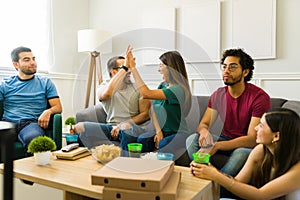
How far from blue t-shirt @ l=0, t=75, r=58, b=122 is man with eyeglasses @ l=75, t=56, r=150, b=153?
0.44m

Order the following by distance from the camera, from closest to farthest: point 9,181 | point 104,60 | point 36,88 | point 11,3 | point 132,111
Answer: point 9,181
point 132,111
point 36,88
point 11,3
point 104,60

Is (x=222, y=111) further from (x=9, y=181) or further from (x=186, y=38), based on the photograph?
(x=9, y=181)

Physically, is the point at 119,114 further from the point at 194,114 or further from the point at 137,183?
the point at 137,183

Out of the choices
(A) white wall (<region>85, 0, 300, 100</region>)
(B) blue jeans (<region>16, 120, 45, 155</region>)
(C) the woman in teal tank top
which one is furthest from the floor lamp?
(C) the woman in teal tank top

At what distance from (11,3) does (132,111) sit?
1771 mm

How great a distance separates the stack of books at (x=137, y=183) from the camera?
0.90 metres

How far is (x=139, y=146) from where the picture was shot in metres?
1.41

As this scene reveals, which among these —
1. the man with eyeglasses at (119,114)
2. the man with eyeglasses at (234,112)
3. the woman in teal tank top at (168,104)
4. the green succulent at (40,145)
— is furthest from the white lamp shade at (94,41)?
the green succulent at (40,145)

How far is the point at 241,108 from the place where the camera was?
174 centimetres

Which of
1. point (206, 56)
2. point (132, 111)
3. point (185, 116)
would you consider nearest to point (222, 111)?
point (185, 116)

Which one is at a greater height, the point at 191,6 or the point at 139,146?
the point at 191,6

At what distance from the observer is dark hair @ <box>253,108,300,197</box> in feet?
3.63

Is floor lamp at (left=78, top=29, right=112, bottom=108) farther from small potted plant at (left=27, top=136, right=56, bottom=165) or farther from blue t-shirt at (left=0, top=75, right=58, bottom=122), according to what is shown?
small potted plant at (left=27, top=136, right=56, bottom=165)

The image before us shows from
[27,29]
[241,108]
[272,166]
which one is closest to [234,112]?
[241,108]
